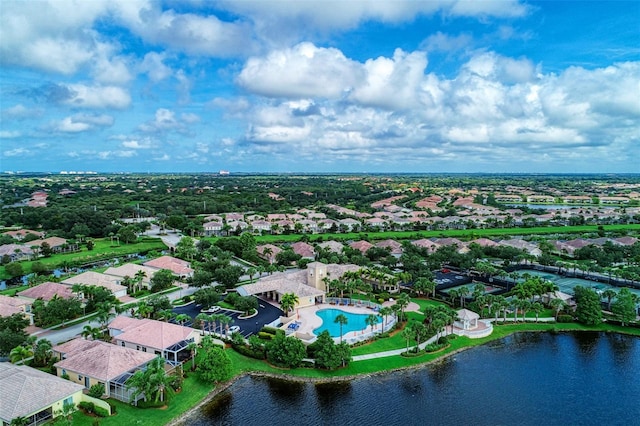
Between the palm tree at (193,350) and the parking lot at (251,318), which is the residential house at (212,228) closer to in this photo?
the parking lot at (251,318)

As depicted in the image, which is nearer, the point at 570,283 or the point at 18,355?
the point at 18,355

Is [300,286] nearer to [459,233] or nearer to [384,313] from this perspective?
[384,313]

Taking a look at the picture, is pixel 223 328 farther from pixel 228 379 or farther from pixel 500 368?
pixel 500 368

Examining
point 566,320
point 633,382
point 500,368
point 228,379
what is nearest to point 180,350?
point 228,379

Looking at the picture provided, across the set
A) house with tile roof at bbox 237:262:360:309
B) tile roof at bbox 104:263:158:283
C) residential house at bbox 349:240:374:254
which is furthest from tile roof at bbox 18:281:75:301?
residential house at bbox 349:240:374:254

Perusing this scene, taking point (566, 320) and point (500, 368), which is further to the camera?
point (566, 320)

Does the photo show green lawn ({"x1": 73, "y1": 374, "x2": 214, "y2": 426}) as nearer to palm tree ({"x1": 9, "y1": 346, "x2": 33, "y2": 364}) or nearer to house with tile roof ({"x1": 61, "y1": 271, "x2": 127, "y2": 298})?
palm tree ({"x1": 9, "y1": 346, "x2": 33, "y2": 364})

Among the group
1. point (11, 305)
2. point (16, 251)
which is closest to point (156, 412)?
point (11, 305)
